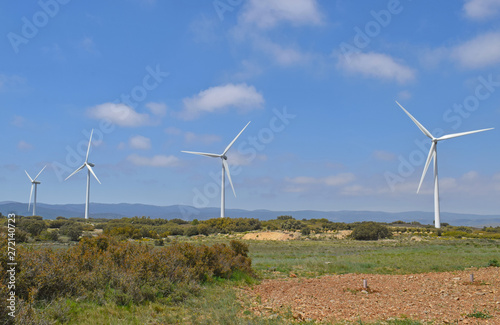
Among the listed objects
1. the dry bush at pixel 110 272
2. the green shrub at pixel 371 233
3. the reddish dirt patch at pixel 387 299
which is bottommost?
the green shrub at pixel 371 233

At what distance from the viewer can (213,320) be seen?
34.6 feet

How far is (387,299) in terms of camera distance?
44.3ft

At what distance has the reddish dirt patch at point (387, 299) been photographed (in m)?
11.4

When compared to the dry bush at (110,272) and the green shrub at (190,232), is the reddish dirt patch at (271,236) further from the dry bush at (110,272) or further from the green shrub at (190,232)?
the dry bush at (110,272)

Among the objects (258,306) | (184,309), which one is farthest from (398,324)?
(184,309)

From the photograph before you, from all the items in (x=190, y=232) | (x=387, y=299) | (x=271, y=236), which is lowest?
(x=271, y=236)

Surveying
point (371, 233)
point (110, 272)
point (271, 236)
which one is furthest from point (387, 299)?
point (371, 233)

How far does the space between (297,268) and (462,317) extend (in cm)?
1335

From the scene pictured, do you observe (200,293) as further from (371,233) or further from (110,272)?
(371,233)

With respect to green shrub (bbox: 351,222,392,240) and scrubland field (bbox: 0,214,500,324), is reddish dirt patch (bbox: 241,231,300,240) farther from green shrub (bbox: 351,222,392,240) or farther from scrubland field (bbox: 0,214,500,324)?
scrubland field (bbox: 0,214,500,324)

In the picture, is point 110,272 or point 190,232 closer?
point 110,272

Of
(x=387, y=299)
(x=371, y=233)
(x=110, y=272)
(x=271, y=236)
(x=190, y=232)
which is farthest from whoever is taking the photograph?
(x=190, y=232)

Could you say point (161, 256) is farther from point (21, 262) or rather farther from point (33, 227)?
point (33, 227)

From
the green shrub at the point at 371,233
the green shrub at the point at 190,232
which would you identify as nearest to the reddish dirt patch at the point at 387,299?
the green shrub at the point at 371,233
